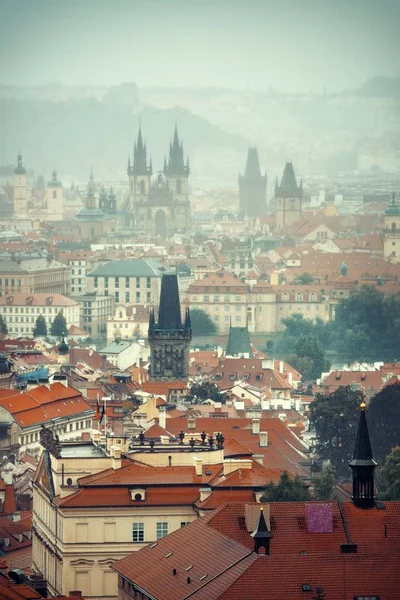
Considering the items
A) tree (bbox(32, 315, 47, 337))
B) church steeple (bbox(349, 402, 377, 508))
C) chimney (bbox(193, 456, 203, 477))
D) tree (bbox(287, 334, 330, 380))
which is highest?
church steeple (bbox(349, 402, 377, 508))

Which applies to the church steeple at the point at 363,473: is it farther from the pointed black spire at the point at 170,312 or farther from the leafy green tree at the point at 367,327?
the leafy green tree at the point at 367,327

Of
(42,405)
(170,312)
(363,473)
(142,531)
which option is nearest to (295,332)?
(170,312)

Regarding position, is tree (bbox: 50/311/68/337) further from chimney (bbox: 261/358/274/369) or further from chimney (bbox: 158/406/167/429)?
chimney (bbox: 158/406/167/429)

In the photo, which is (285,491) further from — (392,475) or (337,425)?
(337,425)

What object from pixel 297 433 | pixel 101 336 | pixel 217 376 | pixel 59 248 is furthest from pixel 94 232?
pixel 297 433

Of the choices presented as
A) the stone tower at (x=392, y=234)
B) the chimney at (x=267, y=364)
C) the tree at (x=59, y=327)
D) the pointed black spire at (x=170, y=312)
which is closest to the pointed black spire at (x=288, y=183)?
the stone tower at (x=392, y=234)

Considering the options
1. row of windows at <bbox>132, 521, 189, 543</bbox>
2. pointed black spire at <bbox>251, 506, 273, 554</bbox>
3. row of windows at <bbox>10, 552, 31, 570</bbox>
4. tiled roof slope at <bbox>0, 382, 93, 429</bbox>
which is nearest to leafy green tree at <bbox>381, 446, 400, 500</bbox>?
row of windows at <bbox>132, 521, 189, 543</bbox>
